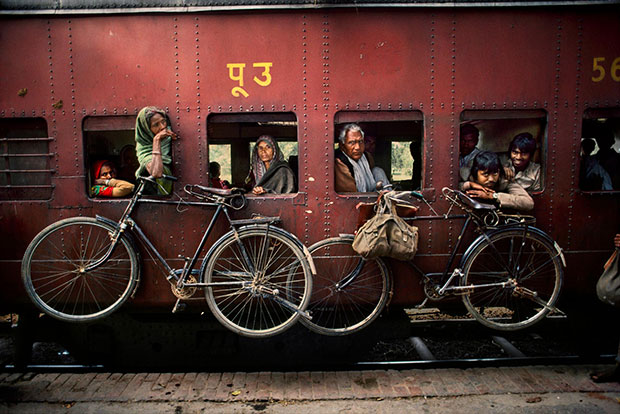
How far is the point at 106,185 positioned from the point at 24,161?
2.74 feet

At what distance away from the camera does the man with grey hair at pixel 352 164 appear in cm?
414

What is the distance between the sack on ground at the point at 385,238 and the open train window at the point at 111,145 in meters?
2.38

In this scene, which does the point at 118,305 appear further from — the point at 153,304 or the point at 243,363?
the point at 243,363

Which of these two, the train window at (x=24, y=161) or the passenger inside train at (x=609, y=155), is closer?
the train window at (x=24, y=161)

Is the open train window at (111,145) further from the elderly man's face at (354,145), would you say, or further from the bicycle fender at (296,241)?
the elderly man's face at (354,145)

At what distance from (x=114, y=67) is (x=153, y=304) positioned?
2259 millimetres

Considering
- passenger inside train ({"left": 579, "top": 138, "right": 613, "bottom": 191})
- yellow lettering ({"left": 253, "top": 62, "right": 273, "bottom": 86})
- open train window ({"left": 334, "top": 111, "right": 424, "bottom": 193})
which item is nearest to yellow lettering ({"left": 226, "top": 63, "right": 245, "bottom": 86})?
yellow lettering ({"left": 253, "top": 62, "right": 273, "bottom": 86})

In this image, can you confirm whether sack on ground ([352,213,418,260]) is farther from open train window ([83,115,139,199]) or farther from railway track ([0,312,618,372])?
open train window ([83,115,139,199])

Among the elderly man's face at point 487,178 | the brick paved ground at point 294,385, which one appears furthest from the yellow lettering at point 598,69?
the brick paved ground at point 294,385

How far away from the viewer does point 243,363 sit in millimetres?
4402

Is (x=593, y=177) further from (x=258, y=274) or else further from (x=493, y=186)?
(x=258, y=274)

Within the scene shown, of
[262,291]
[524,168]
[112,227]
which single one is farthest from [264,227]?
[524,168]

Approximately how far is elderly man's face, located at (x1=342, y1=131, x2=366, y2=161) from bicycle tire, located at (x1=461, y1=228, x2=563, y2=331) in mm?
1395

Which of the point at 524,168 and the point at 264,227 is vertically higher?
the point at 524,168
